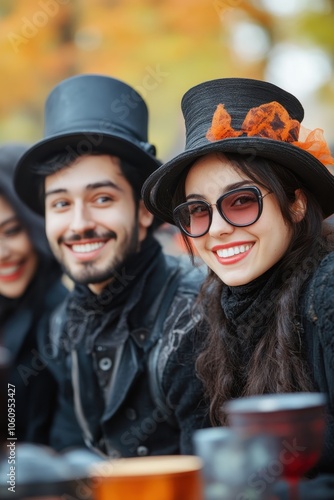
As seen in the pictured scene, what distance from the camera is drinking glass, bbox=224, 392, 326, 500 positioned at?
1820 millimetres

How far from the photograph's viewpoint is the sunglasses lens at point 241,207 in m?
3.00

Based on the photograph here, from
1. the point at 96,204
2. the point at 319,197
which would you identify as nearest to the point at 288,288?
the point at 319,197

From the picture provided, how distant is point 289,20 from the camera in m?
8.67

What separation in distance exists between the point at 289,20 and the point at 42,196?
5193 mm

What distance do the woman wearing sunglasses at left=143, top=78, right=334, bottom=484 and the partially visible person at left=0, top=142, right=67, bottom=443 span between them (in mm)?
1742

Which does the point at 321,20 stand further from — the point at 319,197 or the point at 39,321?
the point at 319,197

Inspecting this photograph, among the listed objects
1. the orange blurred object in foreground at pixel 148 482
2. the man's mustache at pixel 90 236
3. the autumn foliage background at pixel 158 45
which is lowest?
the orange blurred object in foreground at pixel 148 482

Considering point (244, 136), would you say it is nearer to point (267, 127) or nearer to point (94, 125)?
point (267, 127)

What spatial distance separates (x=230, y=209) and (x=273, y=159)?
9.7 inches

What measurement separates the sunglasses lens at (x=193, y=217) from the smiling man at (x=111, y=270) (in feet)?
2.32

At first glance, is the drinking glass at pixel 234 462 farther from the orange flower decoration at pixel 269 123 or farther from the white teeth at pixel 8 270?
the white teeth at pixel 8 270

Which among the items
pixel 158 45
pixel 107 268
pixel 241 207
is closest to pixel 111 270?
pixel 107 268

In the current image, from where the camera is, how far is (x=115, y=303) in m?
4.08

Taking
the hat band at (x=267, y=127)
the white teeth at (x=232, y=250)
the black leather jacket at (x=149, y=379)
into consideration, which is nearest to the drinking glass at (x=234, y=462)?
the white teeth at (x=232, y=250)
